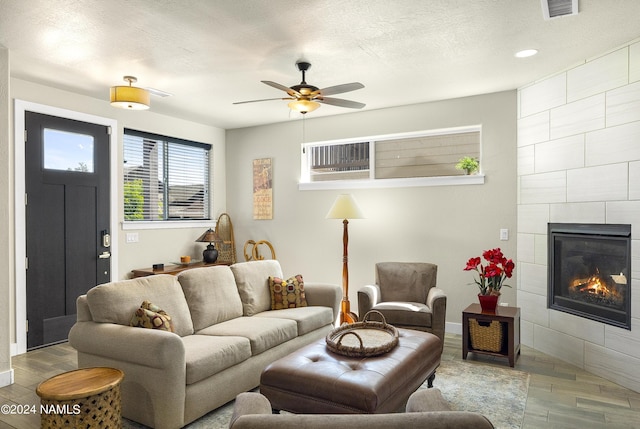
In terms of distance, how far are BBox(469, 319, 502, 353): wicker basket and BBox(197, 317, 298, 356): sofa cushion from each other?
64.4 inches

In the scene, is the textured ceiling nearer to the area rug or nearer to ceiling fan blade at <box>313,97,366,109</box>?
ceiling fan blade at <box>313,97,366,109</box>

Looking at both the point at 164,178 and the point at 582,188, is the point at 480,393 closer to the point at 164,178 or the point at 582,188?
the point at 582,188

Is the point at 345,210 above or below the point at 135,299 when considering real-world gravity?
above

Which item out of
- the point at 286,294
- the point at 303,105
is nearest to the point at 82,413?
the point at 286,294

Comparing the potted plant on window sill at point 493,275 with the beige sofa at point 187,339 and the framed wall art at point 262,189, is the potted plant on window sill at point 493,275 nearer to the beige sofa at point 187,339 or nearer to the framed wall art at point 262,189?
the beige sofa at point 187,339

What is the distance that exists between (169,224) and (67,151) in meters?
1.58

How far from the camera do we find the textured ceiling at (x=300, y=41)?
2785 mm

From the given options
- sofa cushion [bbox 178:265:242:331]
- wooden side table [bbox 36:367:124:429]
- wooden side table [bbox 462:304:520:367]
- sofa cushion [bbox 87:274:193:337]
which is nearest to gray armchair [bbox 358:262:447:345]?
wooden side table [bbox 462:304:520:367]

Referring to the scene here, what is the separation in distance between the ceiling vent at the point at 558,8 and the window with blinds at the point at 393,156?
7.04 ft

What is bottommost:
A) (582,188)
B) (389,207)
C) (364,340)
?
(364,340)

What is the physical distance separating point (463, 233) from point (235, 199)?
3470 mm

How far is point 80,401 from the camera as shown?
2260mm

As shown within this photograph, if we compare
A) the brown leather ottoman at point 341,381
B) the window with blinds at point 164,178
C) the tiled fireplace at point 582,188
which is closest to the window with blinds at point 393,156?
the tiled fireplace at point 582,188

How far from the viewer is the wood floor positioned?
281 centimetres
